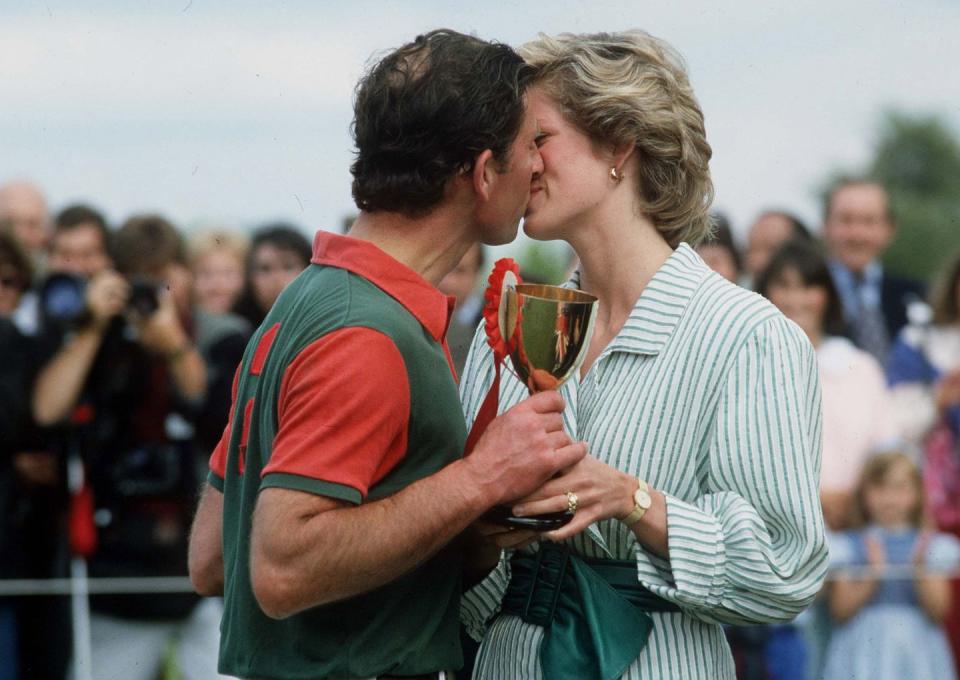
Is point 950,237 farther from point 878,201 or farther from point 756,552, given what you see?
point 756,552

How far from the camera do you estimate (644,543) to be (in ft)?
7.62

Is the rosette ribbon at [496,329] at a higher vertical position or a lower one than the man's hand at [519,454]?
higher

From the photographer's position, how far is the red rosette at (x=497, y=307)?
2.28 meters

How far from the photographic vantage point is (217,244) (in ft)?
16.2

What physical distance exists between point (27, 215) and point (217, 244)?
0.62 metres

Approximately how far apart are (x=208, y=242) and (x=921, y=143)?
5.75 meters

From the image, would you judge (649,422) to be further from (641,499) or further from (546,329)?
(546,329)

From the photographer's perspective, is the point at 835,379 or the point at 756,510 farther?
the point at 835,379

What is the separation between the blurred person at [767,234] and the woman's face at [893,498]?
80 cm

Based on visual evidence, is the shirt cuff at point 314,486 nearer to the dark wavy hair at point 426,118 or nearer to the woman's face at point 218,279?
the dark wavy hair at point 426,118

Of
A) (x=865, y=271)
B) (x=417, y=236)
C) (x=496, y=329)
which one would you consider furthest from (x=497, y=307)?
(x=865, y=271)

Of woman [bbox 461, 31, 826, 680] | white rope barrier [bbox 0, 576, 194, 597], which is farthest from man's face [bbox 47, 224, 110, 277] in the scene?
woman [bbox 461, 31, 826, 680]

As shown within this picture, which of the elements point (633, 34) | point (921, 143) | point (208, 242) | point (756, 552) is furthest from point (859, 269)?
point (921, 143)

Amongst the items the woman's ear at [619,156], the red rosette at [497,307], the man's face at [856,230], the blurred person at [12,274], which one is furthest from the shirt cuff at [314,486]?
the man's face at [856,230]
